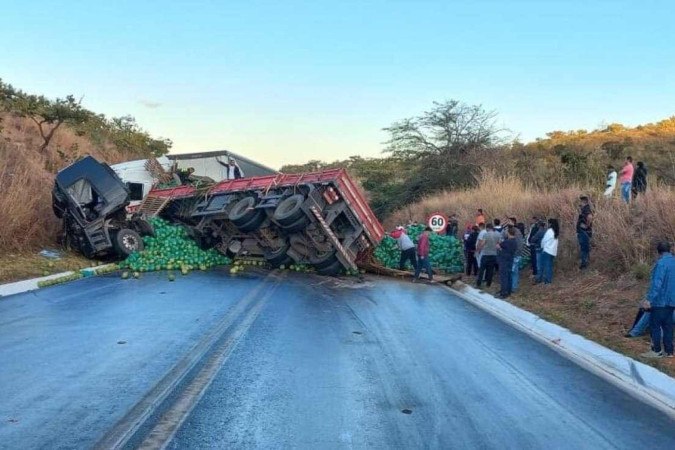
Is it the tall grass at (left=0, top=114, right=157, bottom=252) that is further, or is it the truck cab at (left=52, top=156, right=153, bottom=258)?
the truck cab at (left=52, top=156, right=153, bottom=258)

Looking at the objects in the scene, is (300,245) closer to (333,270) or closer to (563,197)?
(333,270)

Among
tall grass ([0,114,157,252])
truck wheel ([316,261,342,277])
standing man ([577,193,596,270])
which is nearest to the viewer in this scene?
standing man ([577,193,596,270])

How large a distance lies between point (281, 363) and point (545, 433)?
291cm

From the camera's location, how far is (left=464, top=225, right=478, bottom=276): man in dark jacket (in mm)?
18000

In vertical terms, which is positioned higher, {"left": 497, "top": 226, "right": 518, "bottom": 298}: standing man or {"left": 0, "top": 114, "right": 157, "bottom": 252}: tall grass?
{"left": 0, "top": 114, "right": 157, "bottom": 252}: tall grass

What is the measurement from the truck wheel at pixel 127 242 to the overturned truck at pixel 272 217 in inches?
1.0

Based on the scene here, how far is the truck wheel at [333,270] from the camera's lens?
16.7 m

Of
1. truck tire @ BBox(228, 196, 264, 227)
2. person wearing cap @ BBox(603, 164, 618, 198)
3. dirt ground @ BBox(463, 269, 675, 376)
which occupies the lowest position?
dirt ground @ BBox(463, 269, 675, 376)

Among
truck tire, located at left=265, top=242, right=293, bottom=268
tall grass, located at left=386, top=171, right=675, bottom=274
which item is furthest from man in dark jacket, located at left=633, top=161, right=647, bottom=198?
truck tire, located at left=265, top=242, right=293, bottom=268

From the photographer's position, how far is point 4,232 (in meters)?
15.0

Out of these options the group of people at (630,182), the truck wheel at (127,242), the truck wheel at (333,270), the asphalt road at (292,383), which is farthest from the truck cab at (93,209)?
the group of people at (630,182)

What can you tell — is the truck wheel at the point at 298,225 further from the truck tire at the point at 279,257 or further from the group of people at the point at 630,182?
the group of people at the point at 630,182

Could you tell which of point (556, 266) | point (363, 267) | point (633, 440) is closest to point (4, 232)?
point (363, 267)

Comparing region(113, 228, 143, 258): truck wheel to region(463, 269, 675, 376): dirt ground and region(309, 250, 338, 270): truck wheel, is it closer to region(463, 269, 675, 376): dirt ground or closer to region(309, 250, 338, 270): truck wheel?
region(309, 250, 338, 270): truck wheel
